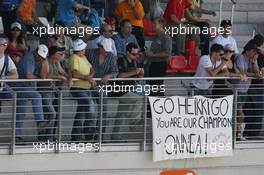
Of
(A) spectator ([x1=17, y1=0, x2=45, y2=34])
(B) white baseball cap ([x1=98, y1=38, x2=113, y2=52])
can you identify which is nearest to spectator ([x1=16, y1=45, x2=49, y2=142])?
(B) white baseball cap ([x1=98, y1=38, x2=113, y2=52])

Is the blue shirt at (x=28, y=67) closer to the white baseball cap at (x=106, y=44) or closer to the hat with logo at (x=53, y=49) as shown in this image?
the hat with logo at (x=53, y=49)

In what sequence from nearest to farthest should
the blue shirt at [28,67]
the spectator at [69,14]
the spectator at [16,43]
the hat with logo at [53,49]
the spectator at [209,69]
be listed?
the blue shirt at [28,67], the hat with logo at [53,49], the spectator at [16,43], the spectator at [209,69], the spectator at [69,14]

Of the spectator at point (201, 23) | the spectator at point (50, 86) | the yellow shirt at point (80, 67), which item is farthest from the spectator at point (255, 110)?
the spectator at point (50, 86)

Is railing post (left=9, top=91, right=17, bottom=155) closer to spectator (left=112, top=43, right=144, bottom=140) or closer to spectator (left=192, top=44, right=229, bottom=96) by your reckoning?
spectator (left=112, top=43, right=144, bottom=140)

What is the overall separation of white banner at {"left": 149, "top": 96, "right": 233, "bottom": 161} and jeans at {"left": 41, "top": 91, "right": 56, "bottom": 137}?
1.41m

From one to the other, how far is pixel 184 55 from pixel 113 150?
3302 millimetres

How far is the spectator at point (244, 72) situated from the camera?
16.8 meters

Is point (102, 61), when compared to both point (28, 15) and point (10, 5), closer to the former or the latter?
point (28, 15)

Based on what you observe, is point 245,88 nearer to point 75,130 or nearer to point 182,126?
point 182,126

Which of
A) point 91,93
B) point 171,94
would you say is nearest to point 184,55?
point 171,94

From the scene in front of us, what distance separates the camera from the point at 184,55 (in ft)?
62.1

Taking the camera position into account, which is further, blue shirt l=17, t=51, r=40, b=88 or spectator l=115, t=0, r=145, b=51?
spectator l=115, t=0, r=145, b=51

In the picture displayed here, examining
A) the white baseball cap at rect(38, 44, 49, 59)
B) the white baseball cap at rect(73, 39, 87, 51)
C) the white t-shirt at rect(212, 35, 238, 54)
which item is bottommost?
the white baseball cap at rect(38, 44, 49, 59)

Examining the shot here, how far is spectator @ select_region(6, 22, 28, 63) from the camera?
16.5 meters
